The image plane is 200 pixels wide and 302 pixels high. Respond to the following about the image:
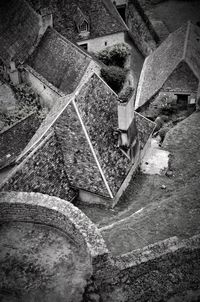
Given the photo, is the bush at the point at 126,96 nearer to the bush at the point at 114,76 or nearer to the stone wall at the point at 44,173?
the stone wall at the point at 44,173

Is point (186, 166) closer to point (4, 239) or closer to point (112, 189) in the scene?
point (112, 189)

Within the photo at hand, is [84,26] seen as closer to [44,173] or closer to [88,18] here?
[88,18]

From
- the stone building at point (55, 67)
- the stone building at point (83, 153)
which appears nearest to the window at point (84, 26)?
the stone building at point (55, 67)

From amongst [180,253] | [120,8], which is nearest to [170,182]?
[180,253]

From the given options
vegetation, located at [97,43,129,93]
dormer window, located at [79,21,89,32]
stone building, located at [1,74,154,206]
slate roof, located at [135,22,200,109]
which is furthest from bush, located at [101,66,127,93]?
stone building, located at [1,74,154,206]

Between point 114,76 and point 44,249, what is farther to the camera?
point 114,76

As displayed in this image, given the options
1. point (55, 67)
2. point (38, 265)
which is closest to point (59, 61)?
point (55, 67)
